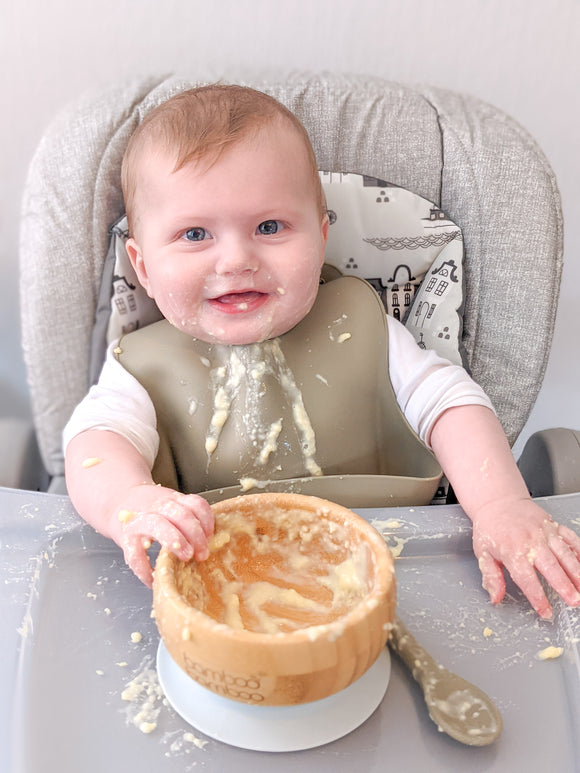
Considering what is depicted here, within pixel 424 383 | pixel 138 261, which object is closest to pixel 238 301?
pixel 138 261

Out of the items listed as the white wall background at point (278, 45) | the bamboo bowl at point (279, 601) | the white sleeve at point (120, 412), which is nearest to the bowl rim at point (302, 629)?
the bamboo bowl at point (279, 601)

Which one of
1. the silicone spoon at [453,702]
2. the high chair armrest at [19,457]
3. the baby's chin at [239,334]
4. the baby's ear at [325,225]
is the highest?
the baby's ear at [325,225]

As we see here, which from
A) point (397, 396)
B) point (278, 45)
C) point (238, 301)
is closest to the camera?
point (238, 301)

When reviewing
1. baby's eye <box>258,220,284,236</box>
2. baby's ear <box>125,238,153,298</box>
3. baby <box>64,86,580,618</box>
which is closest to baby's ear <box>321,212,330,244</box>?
baby <box>64,86,580,618</box>

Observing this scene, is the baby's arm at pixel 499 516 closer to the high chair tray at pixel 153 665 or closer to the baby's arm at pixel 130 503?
the high chair tray at pixel 153 665

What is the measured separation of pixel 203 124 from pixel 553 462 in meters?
A: 0.64

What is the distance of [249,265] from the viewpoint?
2.79 ft

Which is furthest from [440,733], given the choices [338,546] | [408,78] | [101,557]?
[408,78]

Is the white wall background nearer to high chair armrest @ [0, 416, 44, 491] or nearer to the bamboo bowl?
high chair armrest @ [0, 416, 44, 491]

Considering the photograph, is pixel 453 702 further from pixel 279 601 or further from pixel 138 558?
pixel 138 558

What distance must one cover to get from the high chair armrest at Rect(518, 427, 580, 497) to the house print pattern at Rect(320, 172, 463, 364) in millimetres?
170

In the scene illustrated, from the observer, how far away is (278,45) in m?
1.12

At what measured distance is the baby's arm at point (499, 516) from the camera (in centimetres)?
73

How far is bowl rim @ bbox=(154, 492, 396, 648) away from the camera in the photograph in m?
0.52
